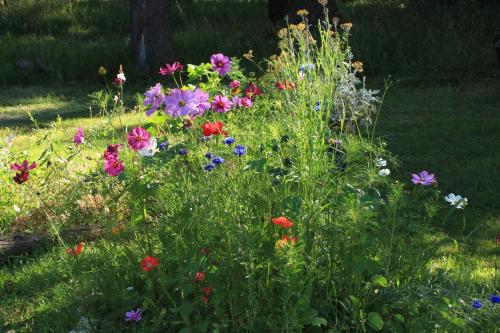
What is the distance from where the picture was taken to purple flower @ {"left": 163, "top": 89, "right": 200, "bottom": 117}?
294cm

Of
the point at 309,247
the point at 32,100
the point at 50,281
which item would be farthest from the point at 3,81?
the point at 309,247

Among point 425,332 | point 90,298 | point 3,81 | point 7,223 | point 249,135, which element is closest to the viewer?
point 425,332

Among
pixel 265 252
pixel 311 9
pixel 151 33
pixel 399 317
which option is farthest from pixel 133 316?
pixel 311 9

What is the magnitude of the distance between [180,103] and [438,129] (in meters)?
4.37

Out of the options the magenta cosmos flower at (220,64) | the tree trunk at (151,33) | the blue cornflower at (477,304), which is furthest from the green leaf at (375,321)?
the tree trunk at (151,33)

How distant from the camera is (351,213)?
110 inches

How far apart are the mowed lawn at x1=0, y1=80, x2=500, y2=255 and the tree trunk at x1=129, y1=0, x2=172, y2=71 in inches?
34.6

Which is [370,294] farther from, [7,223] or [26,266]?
[7,223]

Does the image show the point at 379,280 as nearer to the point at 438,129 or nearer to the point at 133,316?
the point at 133,316

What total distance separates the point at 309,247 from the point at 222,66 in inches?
49.8

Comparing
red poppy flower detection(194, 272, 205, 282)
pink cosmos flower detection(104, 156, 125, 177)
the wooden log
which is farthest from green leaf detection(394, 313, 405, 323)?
the wooden log

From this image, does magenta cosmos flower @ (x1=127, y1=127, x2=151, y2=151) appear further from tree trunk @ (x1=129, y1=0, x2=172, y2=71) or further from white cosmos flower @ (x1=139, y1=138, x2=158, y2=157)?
tree trunk @ (x1=129, y1=0, x2=172, y2=71)

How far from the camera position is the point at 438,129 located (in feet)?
22.3

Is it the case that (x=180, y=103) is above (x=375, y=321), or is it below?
above
